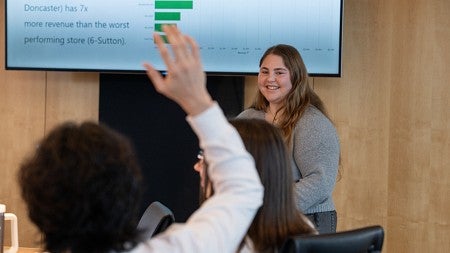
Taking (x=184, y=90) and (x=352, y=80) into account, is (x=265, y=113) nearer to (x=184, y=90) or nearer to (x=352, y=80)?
(x=352, y=80)

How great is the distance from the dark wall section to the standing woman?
1436 mm

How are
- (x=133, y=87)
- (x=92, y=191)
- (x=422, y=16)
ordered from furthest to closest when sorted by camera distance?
(x=133, y=87) → (x=422, y=16) → (x=92, y=191)

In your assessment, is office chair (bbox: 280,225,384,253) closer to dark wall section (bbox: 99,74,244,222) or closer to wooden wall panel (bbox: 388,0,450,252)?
wooden wall panel (bbox: 388,0,450,252)

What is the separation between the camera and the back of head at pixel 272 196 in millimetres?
1909

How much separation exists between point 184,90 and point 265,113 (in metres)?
2.29

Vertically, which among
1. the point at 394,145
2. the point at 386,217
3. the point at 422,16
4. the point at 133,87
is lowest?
the point at 386,217

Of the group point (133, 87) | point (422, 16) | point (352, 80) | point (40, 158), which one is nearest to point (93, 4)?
point (133, 87)

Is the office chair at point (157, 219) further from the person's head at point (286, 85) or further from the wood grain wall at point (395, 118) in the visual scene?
the wood grain wall at point (395, 118)

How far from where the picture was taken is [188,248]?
4.18ft

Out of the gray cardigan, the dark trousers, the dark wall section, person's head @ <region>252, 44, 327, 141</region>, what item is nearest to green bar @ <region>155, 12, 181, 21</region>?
the dark wall section

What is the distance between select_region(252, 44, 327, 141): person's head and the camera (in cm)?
335

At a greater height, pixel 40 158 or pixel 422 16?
pixel 422 16

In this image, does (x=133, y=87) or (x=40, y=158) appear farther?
(x=133, y=87)

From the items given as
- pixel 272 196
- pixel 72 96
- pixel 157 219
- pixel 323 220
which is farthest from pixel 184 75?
pixel 72 96
